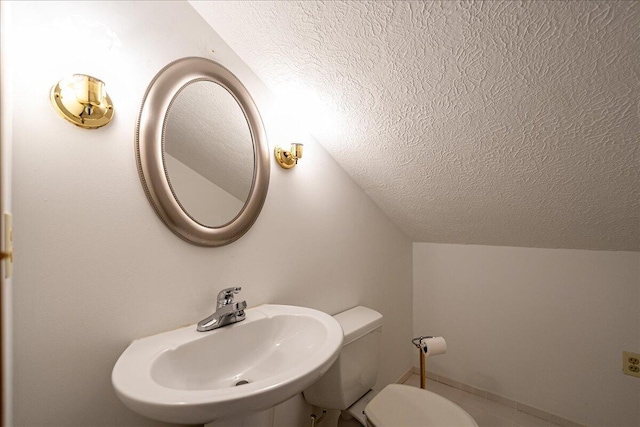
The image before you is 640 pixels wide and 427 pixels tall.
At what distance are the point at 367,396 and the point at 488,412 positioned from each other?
925 mm

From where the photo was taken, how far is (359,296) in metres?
1.70

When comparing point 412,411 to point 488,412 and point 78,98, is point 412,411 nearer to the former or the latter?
point 488,412

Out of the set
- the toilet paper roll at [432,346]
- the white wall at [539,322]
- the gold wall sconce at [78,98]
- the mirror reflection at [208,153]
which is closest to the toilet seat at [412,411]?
the toilet paper roll at [432,346]

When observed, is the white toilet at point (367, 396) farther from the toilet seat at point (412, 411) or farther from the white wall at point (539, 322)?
the white wall at point (539, 322)

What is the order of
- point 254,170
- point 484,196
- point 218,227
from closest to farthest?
point 218,227 → point 254,170 → point 484,196

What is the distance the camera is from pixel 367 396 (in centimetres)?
140

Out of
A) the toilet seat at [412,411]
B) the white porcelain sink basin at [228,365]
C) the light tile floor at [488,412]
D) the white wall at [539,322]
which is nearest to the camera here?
the white porcelain sink basin at [228,365]

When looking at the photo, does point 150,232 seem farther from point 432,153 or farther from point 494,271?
point 494,271

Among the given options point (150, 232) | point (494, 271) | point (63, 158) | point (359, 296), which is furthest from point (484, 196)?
point (63, 158)

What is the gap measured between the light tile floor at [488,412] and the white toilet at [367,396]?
0.73m

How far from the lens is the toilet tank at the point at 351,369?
126 centimetres

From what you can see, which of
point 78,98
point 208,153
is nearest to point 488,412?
point 208,153

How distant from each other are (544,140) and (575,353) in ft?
4.22

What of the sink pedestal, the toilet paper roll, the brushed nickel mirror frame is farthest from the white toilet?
the brushed nickel mirror frame
